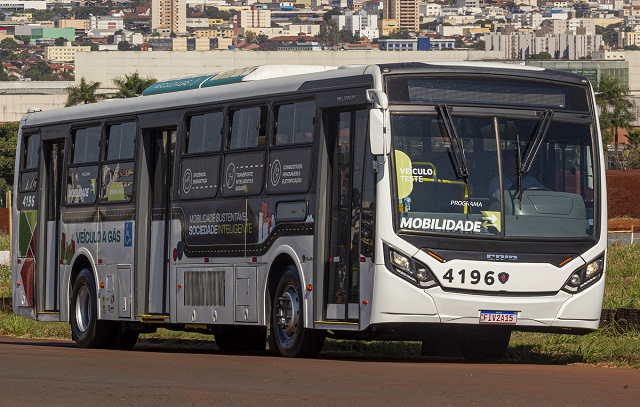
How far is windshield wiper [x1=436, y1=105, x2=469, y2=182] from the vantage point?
1602cm

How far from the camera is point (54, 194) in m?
22.9

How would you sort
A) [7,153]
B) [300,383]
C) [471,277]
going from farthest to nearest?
[7,153], [471,277], [300,383]

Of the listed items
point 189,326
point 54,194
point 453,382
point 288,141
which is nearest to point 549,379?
point 453,382

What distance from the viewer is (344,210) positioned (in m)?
16.6

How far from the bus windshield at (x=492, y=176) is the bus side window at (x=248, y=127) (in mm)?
2470

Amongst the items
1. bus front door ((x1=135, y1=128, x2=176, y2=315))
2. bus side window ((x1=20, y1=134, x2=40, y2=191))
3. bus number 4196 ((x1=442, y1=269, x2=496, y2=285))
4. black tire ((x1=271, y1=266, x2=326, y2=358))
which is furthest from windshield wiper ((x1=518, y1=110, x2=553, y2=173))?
bus side window ((x1=20, y1=134, x2=40, y2=191))

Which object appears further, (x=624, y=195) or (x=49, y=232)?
(x=624, y=195)

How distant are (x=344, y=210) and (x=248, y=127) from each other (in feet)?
7.20

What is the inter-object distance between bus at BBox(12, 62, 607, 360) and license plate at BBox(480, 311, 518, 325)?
0.04 ft

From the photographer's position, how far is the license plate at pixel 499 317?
52.4ft

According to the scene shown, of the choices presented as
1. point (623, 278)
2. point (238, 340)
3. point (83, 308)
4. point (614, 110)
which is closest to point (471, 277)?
point (238, 340)

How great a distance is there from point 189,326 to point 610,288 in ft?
28.1

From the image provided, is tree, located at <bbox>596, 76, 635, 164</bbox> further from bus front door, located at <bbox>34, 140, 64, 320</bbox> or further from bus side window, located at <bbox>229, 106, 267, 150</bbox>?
bus side window, located at <bbox>229, 106, 267, 150</bbox>

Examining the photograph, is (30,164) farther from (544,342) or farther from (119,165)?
(544,342)
